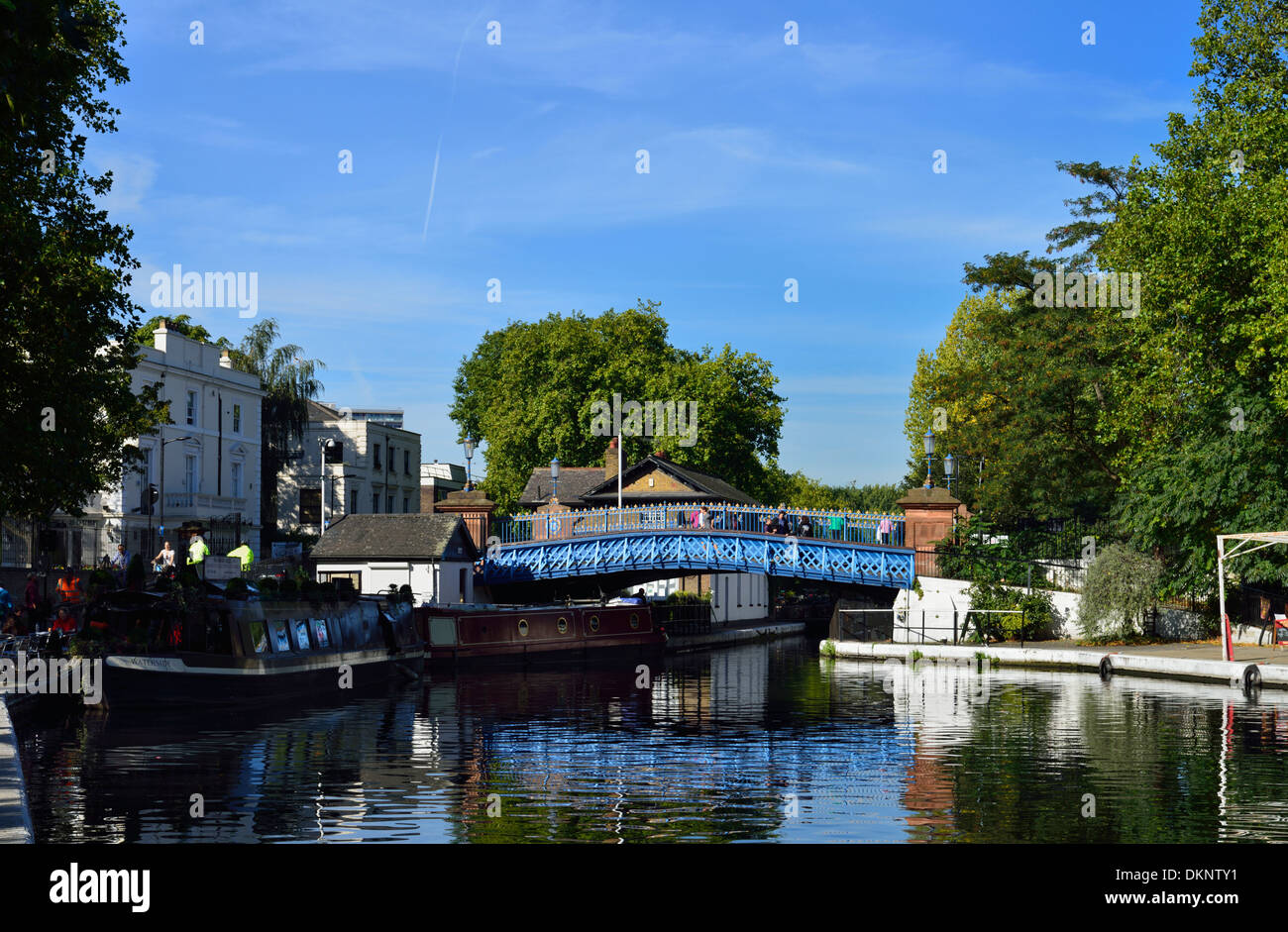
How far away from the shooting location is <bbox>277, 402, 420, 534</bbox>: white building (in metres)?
83.1

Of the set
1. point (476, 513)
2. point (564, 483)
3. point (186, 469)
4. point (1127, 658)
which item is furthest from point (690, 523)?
point (564, 483)

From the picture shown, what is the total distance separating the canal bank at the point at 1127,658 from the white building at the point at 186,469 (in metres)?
30.6

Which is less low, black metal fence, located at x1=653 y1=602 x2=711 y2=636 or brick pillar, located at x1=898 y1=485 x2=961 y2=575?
Answer: brick pillar, located at x1=898 y1=485 x2=961 y2=575

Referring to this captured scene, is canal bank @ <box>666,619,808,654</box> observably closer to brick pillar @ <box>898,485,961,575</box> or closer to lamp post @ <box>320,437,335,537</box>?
brick pillar @ <box>898,485,961,575</box>

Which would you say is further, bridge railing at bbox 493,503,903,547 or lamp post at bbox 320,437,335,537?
lamp post at bbox 320,437,335,537

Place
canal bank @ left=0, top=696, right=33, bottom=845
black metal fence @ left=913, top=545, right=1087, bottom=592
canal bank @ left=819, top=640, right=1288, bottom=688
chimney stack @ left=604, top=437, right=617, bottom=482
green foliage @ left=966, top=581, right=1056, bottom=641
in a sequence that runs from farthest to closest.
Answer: chimney stack @ left=604, top=437, right=617, bottom=482, black metal fence @ left=913, top=545, right=1087, bottom=592, green foliage @ left=966, top=581, right=1056, bottom=641, canal bank @ left=819, top=640, right=1288, bottom=688, canal bank @ left=0, top=696, right=33, bottom=845

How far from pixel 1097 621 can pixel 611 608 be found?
16765 millimetres

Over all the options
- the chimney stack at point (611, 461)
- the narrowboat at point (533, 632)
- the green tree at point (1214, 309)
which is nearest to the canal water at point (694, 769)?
the green tree at point (1214, 309)

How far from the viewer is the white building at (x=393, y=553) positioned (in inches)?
1865

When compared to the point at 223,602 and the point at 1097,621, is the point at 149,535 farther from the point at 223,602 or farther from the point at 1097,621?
the point at 1097,621

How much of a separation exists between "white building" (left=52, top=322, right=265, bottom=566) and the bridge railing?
15.6m

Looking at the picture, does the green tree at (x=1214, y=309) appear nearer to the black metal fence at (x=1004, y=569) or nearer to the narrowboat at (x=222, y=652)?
the black metal fence at (x=1004, y=569)

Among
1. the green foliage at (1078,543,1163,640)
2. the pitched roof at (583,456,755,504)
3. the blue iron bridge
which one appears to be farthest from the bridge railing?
the pitched roof at (583,456,755,504)
